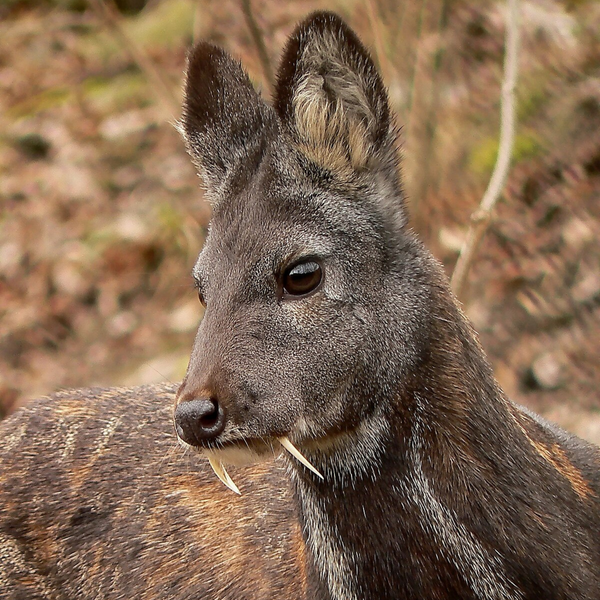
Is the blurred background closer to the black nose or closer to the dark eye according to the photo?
the dark eye

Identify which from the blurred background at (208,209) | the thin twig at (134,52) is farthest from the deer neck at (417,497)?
the thin twig at (134,52)

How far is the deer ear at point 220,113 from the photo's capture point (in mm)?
4184

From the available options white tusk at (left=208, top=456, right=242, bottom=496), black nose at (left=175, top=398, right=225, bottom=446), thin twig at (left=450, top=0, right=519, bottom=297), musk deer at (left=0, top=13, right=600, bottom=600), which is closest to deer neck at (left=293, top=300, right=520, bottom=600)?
musk deer at (left=0, top=13, right=600, bottom=600)

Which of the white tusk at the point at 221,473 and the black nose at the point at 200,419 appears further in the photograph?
the white tusk at the point at 221,473

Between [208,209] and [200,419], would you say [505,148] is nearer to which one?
[200,419]

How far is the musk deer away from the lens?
358cm

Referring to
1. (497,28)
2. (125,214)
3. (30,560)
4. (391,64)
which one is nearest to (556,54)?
(497,28)

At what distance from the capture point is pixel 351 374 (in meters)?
3.64

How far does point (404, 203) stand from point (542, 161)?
509 centimetres

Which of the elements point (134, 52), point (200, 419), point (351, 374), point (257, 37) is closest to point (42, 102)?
point (134, 52)

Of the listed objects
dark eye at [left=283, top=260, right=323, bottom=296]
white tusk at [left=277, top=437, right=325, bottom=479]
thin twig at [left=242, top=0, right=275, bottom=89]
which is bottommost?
white tusk at [left=277, top=437, right=325, bottom=479]

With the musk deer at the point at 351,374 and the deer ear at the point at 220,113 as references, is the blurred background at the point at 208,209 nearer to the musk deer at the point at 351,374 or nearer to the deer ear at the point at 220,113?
the deer ear at the point at 220,113

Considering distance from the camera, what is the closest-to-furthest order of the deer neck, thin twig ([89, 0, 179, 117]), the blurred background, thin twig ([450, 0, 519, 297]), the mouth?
the mouth → the deer neck → thin twig ([450, 0, 519, 297]) → thin twig ([89, 0, 179, 117]) → the blurred background

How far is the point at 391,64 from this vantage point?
302 inches
